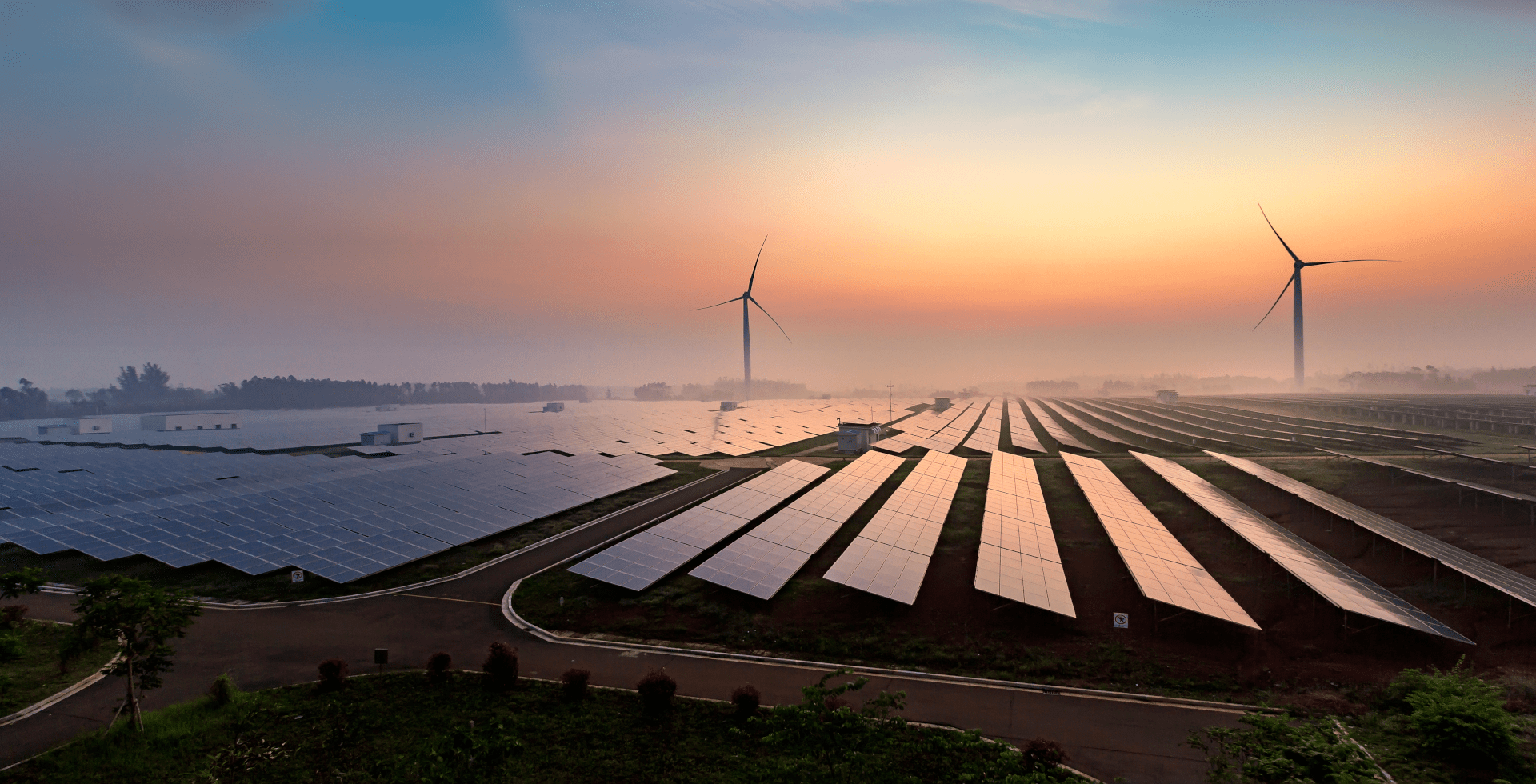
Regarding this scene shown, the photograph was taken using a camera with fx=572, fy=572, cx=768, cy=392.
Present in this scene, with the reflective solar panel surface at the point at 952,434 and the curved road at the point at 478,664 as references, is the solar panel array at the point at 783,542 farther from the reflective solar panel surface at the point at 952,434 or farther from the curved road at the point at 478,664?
the reflective solar panel surface at the point at 952,434

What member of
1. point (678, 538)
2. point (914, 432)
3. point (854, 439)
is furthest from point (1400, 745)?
point (914, 432)

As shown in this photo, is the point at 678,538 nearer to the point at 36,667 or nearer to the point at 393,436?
the point at 36,667

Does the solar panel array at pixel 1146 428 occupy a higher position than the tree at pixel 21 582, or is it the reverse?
the tree at pixel 21 582

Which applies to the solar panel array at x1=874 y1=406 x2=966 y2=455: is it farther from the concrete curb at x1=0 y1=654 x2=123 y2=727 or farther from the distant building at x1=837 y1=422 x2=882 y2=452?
the concrete curb at x1=0 y1=654 x2=123 y2=727

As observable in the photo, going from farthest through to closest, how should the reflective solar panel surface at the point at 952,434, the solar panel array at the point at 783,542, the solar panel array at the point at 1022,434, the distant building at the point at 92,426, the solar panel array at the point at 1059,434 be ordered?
the distant building at the point at 92,426
the solar panel array at the point at 1059,434
the solar panel array at the point at 1022,434
the reflective solar panel surface at the point at 952,434
the solar panel array at the point at 783,542

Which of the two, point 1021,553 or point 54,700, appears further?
point 1021,553

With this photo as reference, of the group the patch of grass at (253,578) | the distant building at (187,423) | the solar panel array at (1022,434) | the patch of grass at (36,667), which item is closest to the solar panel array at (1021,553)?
the patch of grass at (253,578)

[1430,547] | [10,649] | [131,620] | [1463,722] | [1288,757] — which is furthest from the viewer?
[1430,547]
